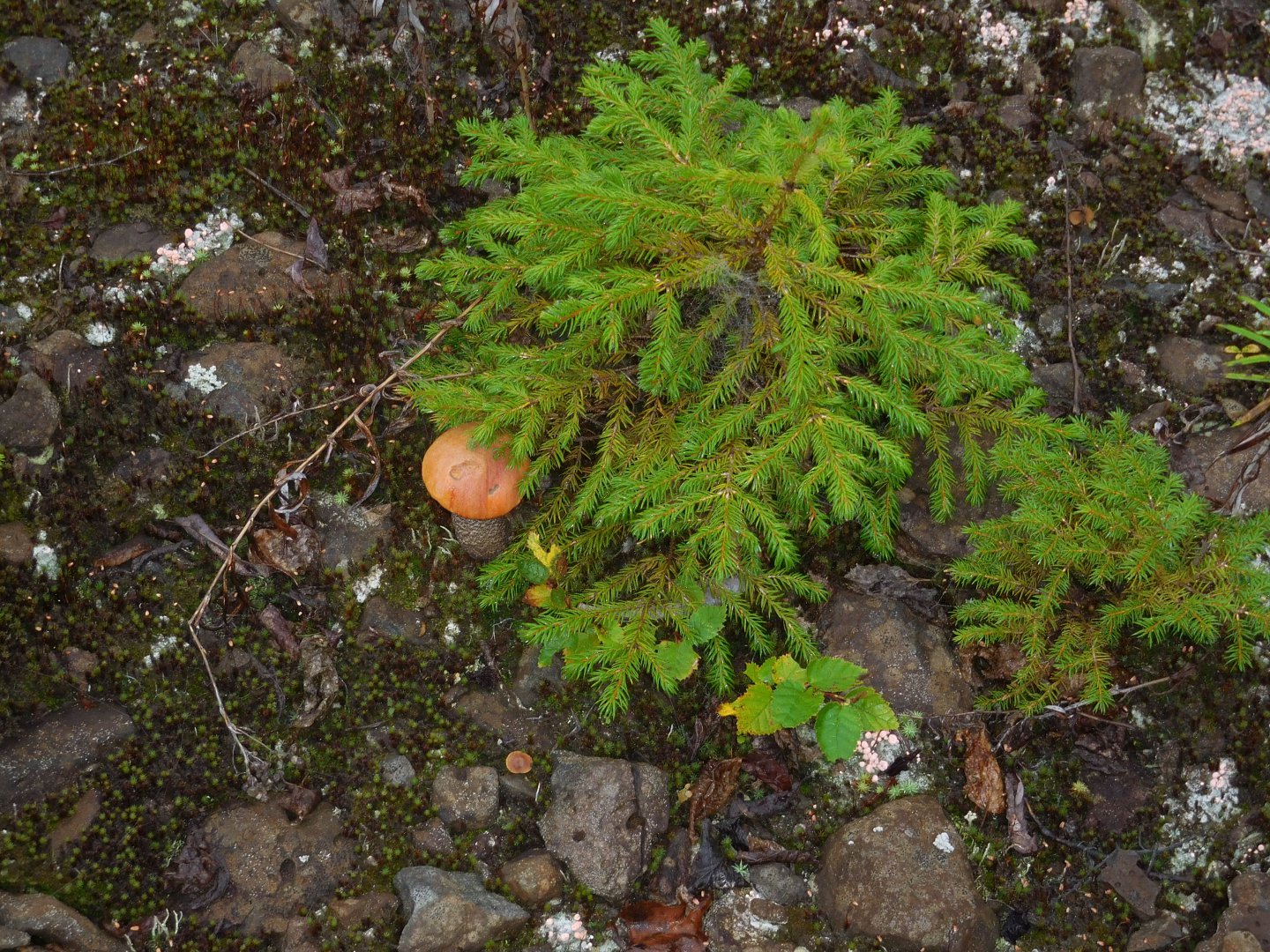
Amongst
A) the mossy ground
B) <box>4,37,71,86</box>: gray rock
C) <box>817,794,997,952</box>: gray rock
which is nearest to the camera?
<box>817,794,997,952</box>: gray rock

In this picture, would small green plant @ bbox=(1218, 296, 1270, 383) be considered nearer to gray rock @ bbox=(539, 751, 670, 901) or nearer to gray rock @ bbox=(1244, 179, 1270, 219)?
gray rock @ bbox=(1244, 179, 1270, 219)

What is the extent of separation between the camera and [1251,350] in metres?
5.20

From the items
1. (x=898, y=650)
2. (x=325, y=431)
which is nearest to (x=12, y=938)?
(x=325, y=431)

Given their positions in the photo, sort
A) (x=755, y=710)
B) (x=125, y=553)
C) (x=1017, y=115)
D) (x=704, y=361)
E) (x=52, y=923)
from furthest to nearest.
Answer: (x=1017, y=115) < (x=125, y=553) < (x=704, y=361) < (x=755, y=710) < (x=52, y=923)

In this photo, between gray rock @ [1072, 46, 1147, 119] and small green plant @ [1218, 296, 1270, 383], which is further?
gray rock @ [1072, 46, 1147, 119]

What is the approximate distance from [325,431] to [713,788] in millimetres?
2702

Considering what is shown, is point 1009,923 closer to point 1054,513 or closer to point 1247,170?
point 1054,513

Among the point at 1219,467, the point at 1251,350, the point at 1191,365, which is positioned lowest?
the point at 1219,467

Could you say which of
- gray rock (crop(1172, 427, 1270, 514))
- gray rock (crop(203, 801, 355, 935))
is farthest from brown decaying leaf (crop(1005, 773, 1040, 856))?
gray rock (crop(203, 801, 355, 935))

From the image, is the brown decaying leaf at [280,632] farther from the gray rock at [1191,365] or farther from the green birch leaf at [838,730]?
the gray rock at [1191,365]

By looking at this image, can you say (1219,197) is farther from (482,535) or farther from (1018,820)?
(482,535)

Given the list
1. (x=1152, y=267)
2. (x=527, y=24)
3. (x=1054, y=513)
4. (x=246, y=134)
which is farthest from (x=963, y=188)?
(x=246, y=134)

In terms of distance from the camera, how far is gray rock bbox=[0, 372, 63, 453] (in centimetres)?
457

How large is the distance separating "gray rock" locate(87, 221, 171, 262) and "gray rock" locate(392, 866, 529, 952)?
12.0 feet
